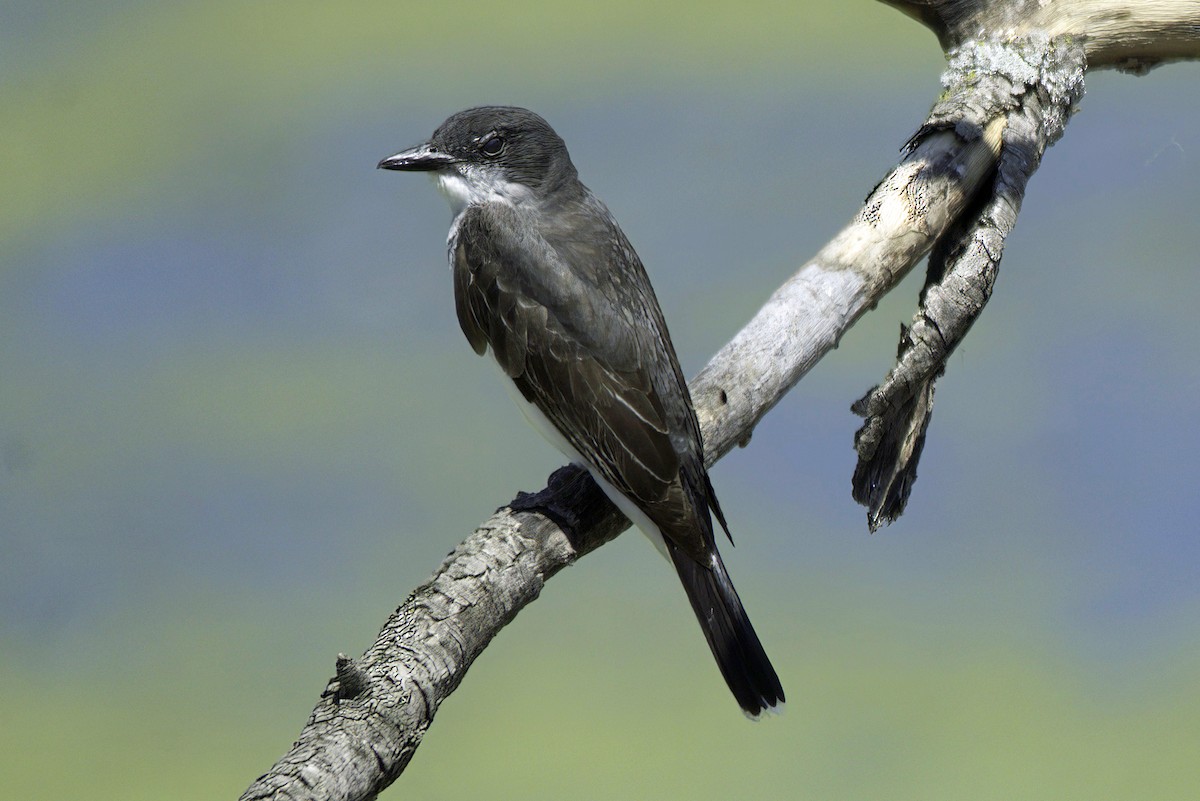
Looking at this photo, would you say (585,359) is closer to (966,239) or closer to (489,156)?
(489,156)

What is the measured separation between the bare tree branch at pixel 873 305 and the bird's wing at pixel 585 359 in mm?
193

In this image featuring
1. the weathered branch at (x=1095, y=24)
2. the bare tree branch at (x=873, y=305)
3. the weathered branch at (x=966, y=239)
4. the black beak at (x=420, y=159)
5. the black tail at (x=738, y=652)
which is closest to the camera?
the bare tree branch at (x=873, y=305)

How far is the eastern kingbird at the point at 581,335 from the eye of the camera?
3285 mm

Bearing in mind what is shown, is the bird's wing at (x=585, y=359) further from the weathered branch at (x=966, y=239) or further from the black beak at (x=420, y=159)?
the weathered branch at (x=966, y=239)

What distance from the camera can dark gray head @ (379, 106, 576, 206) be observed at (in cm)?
A: 379

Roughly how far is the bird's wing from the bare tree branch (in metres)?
0.19

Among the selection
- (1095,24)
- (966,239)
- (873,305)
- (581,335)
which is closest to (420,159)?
(581,335)

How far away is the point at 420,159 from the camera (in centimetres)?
376

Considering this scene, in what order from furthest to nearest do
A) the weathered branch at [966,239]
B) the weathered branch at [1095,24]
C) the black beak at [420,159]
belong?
the weathered branch at [1095,24] → the black beak at [420,159] → the weathered branch at [966,239]

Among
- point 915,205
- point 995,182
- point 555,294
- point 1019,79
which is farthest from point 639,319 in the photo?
point 1019,79

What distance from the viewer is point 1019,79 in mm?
3967

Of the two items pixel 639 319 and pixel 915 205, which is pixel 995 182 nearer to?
pixel 915 205

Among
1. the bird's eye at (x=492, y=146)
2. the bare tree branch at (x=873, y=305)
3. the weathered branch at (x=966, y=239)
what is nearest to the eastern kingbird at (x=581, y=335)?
the bird's eye at (x=492, y=146)

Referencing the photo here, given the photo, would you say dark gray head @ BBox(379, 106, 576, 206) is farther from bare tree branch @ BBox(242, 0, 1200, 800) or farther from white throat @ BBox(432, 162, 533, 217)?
bare tree branch @ BBox(242, 0, 1200, 800)
